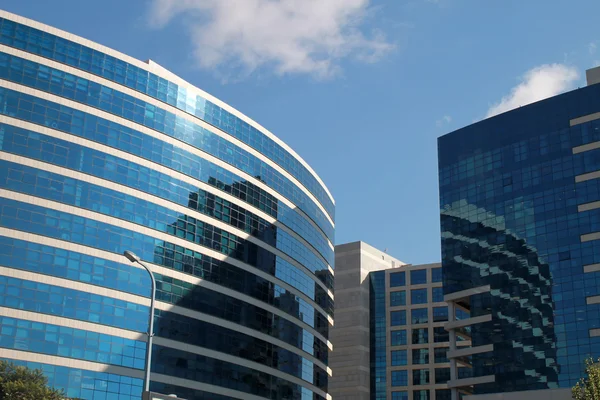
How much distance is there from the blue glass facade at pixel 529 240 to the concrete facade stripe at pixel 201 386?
31861mm

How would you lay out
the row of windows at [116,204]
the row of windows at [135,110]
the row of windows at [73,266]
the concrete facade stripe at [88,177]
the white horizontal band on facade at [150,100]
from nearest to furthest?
the row of windows at [73,266] → the row of windows at [116,204] → the concrete facade stripe at [88,177] → the row of windows at [135,110] → the white horizontal band on facade at [150,100]

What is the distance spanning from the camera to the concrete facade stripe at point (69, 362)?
71.4 metres

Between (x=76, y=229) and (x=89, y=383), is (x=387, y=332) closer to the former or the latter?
(x=89, y=383)

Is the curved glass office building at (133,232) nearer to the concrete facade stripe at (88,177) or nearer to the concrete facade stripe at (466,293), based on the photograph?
the concrete facade stripe at (88,177)

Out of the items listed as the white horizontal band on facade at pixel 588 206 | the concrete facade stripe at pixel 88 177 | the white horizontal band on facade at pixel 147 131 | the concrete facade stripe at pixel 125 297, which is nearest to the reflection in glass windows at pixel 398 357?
the white horizontal band on facade at pixel 147 131

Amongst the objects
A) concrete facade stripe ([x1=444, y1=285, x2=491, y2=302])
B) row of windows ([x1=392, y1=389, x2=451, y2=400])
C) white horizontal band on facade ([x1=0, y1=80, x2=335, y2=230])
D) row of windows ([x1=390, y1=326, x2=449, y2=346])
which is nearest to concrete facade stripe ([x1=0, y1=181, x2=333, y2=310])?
white horizontal band on facade ([x1=0, y1=80, x2=335, y2=230])

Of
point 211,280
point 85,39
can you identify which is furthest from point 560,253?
point 85,39

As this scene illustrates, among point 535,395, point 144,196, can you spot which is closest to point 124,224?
point 144,196

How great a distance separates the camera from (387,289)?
15538 cm

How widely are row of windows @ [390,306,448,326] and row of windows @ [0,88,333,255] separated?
5658 centimetres

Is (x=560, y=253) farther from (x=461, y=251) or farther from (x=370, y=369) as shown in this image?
(x=370, y=369)

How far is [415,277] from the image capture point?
153125 millimetres

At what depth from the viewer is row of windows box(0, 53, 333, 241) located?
78062 millimetres

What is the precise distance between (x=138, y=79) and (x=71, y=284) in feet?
74.0
